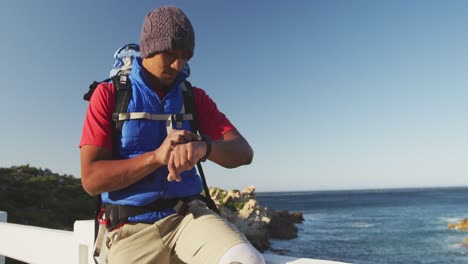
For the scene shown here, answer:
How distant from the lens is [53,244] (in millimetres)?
2586

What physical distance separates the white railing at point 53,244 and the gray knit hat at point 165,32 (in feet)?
3.76

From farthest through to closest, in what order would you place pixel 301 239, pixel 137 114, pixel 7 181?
pixel 301 239, pixel 7 181, pixel 137 114

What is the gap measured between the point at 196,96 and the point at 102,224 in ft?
2.69

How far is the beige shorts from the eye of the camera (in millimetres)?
1620

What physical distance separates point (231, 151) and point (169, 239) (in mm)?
496

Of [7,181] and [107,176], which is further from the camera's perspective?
[7,181]

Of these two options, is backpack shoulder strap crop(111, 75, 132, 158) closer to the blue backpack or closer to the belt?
the blue backpack

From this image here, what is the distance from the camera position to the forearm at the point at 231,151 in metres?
1.72

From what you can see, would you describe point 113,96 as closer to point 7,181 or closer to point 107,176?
point 107,176

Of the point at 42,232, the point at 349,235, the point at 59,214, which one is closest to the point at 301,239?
the point at 349,235

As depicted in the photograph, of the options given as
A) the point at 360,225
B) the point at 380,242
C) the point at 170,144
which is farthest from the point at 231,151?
the point at 360,225

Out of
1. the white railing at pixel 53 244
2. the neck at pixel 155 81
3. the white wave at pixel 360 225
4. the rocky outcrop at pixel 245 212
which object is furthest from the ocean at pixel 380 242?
the neck at pixel 155 81

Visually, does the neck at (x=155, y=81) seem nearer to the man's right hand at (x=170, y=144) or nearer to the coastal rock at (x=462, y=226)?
the man's right hand at (x=170, y=144)

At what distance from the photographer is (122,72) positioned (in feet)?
6.53
